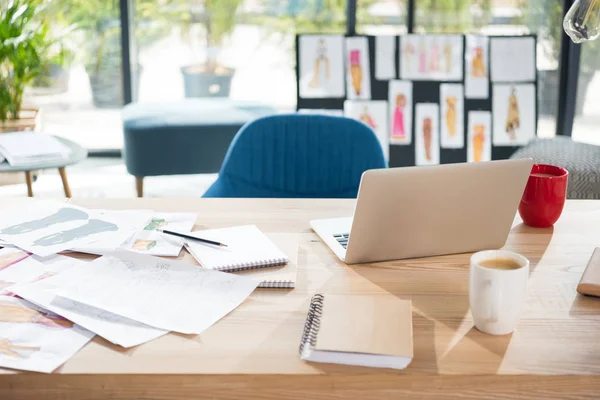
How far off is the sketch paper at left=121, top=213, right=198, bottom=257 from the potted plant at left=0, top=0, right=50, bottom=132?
8.13 feet

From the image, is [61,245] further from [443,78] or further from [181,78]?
[181,78]

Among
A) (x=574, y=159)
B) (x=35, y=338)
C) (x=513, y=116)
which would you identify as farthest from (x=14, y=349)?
(x=513, y=116)

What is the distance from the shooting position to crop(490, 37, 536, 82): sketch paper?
12.9 ft

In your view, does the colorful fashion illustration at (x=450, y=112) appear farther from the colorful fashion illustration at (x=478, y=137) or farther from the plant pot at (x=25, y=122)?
the plant pot at (x=25, y=122)

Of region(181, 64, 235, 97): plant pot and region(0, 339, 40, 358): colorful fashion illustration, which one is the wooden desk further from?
region(181, 64, 235, 97): plant pot

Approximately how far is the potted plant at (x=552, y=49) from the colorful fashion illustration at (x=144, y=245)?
12.1 feet

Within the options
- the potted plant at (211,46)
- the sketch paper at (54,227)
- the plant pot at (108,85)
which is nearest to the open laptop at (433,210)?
the sketch paper at (54,227)

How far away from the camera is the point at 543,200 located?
4.99ft

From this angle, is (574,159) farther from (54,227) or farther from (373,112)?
(54,227)

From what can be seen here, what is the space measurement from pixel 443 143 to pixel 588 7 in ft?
8.53

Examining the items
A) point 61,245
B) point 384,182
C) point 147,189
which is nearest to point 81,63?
point 147,189

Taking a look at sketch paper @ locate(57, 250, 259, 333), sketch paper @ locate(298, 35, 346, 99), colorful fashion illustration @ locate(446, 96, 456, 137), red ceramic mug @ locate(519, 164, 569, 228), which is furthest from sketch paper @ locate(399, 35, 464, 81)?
sketch paper @ locate(57, 250, 259, 333)

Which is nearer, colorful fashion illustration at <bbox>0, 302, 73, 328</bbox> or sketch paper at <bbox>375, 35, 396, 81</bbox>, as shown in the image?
colorful fashion illustration at <bbox>0, 302, 73, 328</bbox>

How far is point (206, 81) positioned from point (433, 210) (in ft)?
11.8
